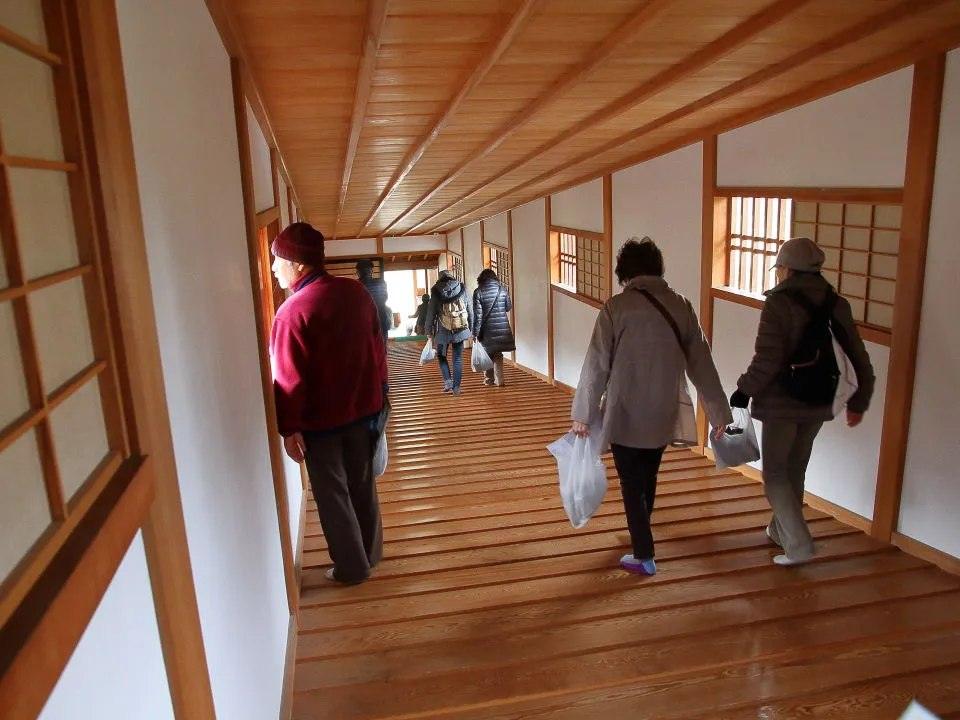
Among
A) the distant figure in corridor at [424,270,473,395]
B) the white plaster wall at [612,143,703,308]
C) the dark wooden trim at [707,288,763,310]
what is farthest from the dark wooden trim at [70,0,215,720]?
the distant figure in corridor at [424,270,473,395]

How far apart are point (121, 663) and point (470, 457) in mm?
4275

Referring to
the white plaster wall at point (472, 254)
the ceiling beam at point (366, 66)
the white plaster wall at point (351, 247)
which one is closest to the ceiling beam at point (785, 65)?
the ceiling beam at point (366, 66)

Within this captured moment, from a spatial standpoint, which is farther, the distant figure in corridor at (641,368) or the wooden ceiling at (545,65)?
the distant figure in corridor at (641,368)

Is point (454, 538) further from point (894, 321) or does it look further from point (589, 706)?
point (894, 321)

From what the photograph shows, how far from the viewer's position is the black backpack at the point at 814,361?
2.79 meters

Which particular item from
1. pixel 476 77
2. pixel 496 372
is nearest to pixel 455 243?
pixel 496 372

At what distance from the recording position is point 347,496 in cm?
287

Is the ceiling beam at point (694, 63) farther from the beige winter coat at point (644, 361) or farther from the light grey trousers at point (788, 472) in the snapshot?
the light grey trousers at point (788, 472)

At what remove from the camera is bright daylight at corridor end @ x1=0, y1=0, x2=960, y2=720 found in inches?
33.8

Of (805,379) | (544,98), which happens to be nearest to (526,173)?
(544,98)

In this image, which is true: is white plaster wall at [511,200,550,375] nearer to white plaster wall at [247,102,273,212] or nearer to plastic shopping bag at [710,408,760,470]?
white plaster wall at [247,102,273,212]

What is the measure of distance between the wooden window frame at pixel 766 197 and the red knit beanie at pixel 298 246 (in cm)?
252

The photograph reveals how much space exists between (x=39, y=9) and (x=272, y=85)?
2.47 meters

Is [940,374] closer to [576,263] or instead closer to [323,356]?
[323,356]
